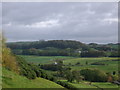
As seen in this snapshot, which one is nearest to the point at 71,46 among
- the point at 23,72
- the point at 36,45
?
the point at 36,45

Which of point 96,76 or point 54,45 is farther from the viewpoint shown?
point 54,45

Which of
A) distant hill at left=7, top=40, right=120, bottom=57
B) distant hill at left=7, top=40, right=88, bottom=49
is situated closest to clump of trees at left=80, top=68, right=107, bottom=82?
distant hill at left=7, top=40, right=120, bottom=57

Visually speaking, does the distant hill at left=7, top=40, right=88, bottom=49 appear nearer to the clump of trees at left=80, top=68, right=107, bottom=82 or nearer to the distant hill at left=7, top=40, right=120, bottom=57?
the distant hill at left=7, top=40, right=120, bottom=57

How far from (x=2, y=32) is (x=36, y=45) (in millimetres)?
125036

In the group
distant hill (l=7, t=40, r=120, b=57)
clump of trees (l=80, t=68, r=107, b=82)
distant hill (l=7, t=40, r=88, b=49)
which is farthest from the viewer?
distant hill (l=7, t=40, r=88, b=49)

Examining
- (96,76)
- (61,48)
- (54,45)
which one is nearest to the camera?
(96,76)

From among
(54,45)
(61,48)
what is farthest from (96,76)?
(54,45)

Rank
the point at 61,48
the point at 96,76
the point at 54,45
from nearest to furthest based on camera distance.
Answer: the point at 96,76 < the point at 61,48 < the point at 54,45

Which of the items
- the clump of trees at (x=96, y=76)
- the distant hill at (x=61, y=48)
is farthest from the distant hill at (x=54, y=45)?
the clump of trees at (x=96, y=76)

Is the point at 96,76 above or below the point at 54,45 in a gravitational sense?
below

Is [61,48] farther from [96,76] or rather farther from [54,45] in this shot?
[96,76]

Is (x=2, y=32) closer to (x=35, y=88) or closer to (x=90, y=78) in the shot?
(x=35, y=88)

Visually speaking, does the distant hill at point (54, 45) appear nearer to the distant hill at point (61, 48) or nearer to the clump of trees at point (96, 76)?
the distant hill at point (61, 48)

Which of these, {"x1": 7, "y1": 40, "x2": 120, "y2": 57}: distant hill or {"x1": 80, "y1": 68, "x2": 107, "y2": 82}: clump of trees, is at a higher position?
{"x1": 7, "y1": 40, "x2": 120, "y2": 57}: distant hill
